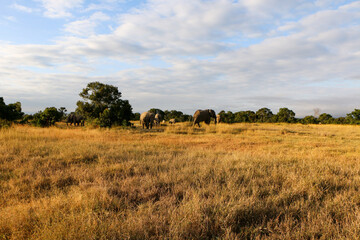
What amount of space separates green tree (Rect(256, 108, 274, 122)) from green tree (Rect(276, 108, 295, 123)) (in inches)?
95.4

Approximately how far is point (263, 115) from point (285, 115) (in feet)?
18.7

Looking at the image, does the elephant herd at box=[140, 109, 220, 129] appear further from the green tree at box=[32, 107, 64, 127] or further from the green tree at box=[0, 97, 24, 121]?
the green tree at box=[0, 97, 24, 121]

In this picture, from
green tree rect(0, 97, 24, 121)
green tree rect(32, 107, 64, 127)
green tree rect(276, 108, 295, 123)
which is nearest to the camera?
green tree rect(0, 97, 24, 121)

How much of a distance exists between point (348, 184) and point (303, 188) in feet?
4.51

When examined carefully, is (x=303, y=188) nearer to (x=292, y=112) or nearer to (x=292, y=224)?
(x=292, y=224)

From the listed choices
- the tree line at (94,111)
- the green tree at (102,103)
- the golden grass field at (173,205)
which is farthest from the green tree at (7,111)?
the golden grass field at (173,205)

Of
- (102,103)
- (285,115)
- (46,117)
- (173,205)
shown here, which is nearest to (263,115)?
(285,115)

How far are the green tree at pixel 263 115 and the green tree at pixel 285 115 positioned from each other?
242 centimetres

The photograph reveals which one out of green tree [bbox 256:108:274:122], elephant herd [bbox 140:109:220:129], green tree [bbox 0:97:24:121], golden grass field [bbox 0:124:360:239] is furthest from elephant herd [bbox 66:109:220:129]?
green tree [bbox 256:108:274:122]

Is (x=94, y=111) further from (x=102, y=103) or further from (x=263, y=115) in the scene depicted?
(x=263, y=115)

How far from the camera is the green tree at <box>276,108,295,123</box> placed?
172 ft

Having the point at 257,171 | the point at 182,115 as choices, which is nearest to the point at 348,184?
the point at 257,171

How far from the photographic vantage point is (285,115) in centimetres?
5356

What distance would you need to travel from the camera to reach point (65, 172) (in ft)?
16.1
